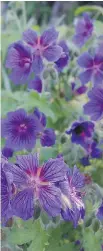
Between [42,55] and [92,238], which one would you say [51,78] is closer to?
[42,55]

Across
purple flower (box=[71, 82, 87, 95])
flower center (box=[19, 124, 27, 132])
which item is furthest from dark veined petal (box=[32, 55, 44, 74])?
purple flower (box=[71, 82, 87, 95])

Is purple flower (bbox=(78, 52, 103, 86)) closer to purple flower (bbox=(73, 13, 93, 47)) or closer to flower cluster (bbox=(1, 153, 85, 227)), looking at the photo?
purple flower (bbox=(73, 13, 93, 47))

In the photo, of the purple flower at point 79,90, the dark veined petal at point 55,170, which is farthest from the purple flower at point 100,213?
the purple flower at point 79,90

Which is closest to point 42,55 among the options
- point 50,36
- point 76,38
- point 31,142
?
point 50,36

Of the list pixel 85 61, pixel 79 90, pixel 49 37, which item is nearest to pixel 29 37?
pixel 49 37

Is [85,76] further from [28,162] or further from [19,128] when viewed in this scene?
[28,162]

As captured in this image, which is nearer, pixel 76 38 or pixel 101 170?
pixel 101 170
